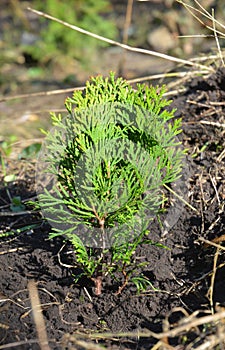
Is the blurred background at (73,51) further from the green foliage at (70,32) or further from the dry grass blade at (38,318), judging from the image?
the dry grass blade at (38,318)

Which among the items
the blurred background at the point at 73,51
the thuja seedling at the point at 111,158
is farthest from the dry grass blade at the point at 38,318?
the blurred background at the point at 73,51

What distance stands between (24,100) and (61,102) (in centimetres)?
43

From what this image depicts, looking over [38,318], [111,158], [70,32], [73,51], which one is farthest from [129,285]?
[73,51]

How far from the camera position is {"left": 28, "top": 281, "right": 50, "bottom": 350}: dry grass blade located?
5.90 ft

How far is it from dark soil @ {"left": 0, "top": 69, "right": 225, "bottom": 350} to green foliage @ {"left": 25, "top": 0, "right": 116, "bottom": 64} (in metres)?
3.51

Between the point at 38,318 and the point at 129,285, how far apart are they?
0.37m

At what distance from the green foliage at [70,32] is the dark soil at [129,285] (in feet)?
11.5

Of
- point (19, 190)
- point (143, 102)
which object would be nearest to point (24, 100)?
point (19, 190)

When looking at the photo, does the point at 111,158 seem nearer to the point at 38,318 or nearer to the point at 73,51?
the point at 38,318

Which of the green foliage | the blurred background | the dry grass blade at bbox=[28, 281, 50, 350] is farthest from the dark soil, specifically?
the green foliage

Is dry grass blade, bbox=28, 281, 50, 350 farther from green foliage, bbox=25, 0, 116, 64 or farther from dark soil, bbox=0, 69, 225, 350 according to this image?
green foliage, bbox=25, 0, 116, 64

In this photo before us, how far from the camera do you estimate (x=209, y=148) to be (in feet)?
8.59

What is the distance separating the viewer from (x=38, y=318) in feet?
6.26

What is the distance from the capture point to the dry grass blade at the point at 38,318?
5.90 feet
